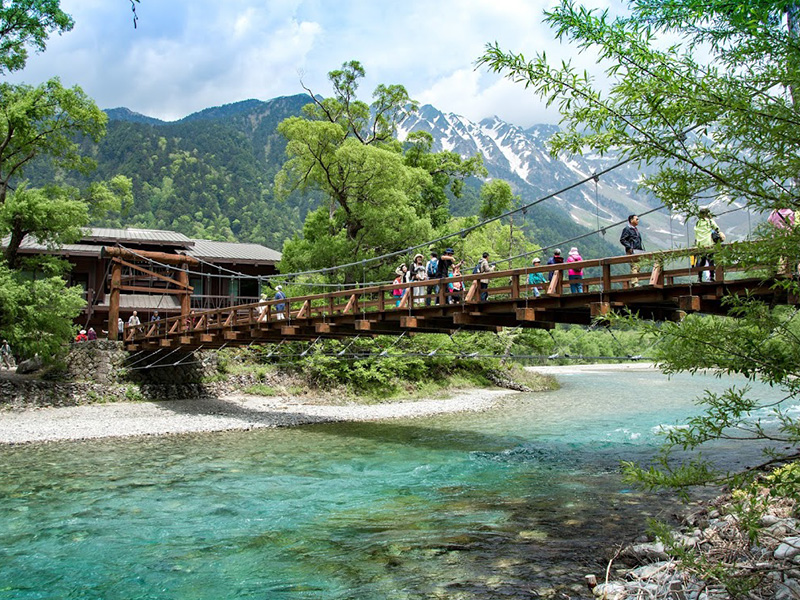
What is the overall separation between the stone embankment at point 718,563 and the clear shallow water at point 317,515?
14.3 inches

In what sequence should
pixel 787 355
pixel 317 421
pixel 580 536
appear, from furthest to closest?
pixel 317 421
pixel 580 536
pixel 787 355

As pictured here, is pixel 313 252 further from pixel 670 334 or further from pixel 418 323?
pixel 670 334

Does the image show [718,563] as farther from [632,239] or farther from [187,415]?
[187,415]

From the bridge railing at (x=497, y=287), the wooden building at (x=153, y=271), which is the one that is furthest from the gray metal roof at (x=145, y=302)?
the bridge railing at (x=497, y=287)

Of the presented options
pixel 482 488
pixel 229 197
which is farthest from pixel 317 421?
pixel 229 197

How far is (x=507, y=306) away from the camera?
11000 millimetres

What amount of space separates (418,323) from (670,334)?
360 inches

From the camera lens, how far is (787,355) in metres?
3.58

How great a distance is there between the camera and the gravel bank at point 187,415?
13.9 metres

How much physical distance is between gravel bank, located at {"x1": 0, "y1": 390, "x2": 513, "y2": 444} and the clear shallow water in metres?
1.20

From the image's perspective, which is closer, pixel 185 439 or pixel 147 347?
pixel 185 439

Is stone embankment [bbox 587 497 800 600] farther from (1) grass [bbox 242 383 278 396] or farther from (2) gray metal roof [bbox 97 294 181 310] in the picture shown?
(2) gray metal roof [bbox 97 294 181 310]

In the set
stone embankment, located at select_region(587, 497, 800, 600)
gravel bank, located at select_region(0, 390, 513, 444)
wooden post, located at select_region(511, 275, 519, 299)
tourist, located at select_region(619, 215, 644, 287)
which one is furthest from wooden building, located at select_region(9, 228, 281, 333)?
stone embankment, located at select_region(587, 497, 800, 600)

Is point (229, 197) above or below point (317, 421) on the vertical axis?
above
